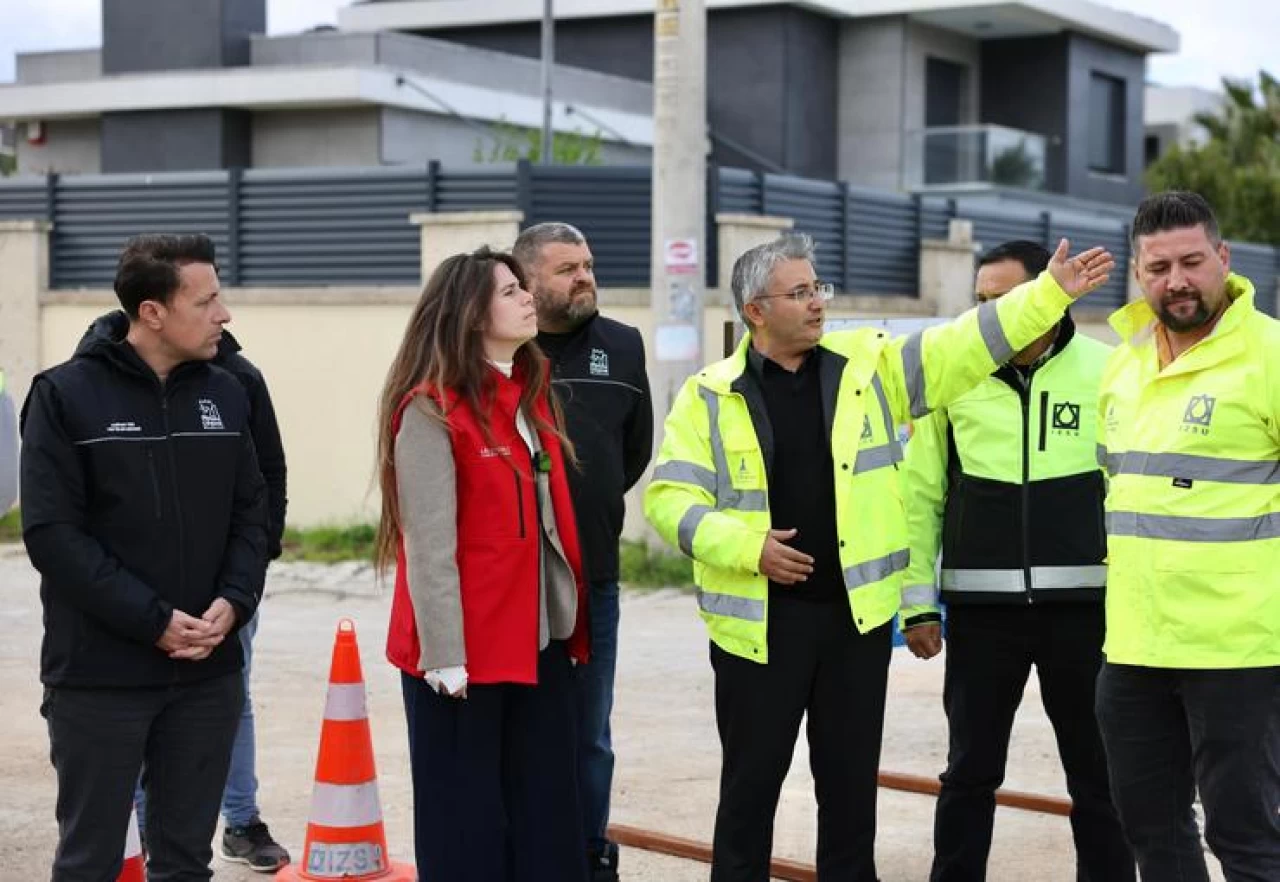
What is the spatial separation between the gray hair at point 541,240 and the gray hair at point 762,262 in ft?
2.75

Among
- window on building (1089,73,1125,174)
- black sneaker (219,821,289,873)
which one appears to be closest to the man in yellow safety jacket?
black sneaker (219,821,289,873)

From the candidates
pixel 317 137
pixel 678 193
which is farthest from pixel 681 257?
pixel 317 137

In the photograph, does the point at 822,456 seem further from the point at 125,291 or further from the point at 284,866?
the point at 284,866

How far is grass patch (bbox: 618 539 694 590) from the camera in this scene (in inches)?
550

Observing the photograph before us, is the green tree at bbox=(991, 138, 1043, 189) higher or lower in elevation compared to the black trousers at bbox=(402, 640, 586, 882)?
higher

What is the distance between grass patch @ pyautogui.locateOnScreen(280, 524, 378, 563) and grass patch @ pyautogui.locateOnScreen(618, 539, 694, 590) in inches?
89.3

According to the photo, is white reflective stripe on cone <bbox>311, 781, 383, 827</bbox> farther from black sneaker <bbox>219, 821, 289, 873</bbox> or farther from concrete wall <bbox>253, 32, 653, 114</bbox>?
concrete wall <bbox>253, 32, 653, 114</bbox>

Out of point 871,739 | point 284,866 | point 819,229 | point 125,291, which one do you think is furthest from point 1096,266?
point 819,229

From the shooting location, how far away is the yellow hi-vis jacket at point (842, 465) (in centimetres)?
523

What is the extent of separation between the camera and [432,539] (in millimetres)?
4914

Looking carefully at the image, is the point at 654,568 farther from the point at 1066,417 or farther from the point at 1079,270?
the point at 1079,270

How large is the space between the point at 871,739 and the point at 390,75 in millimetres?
21360

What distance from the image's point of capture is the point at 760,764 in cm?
543

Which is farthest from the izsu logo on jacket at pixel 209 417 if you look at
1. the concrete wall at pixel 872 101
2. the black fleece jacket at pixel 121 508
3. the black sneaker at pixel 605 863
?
the concrete wall at pixel 872 101
